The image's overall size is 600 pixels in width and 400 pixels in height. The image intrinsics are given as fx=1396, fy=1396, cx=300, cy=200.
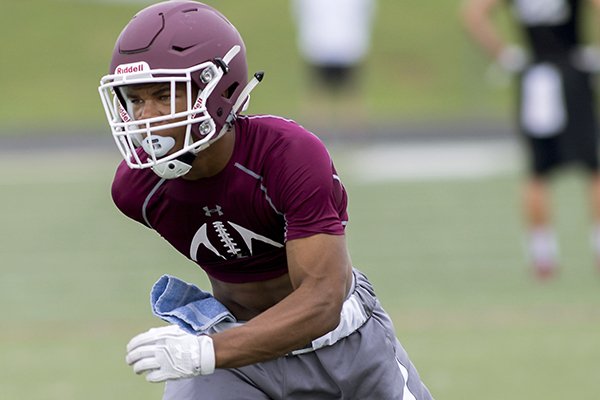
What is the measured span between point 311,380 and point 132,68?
3.48 feet

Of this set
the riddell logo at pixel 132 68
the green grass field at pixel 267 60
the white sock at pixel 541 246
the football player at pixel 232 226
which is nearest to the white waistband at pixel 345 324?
the football player at pixel 232 226

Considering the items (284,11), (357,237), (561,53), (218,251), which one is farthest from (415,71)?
(218,251)

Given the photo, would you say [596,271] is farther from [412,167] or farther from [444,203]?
[412,167]

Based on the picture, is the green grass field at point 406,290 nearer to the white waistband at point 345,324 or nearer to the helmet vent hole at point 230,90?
the white waistband at point 345,324

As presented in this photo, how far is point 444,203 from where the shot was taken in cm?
1342

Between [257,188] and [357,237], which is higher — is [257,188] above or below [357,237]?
above

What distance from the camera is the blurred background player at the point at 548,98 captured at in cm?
927

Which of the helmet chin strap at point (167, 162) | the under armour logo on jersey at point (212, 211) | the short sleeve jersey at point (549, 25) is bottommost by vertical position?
the short sleeve jersey at point (549, 25)

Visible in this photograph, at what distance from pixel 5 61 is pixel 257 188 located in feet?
76.9

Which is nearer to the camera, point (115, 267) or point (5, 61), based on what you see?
point (115, 267)

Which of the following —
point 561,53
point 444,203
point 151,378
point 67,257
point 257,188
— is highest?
point 257,188

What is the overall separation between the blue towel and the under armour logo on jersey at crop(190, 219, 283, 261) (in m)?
0.15

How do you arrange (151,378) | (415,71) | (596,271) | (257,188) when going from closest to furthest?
(151,378), (257,188), (596,271), (415,71)

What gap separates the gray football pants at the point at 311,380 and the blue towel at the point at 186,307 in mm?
157
